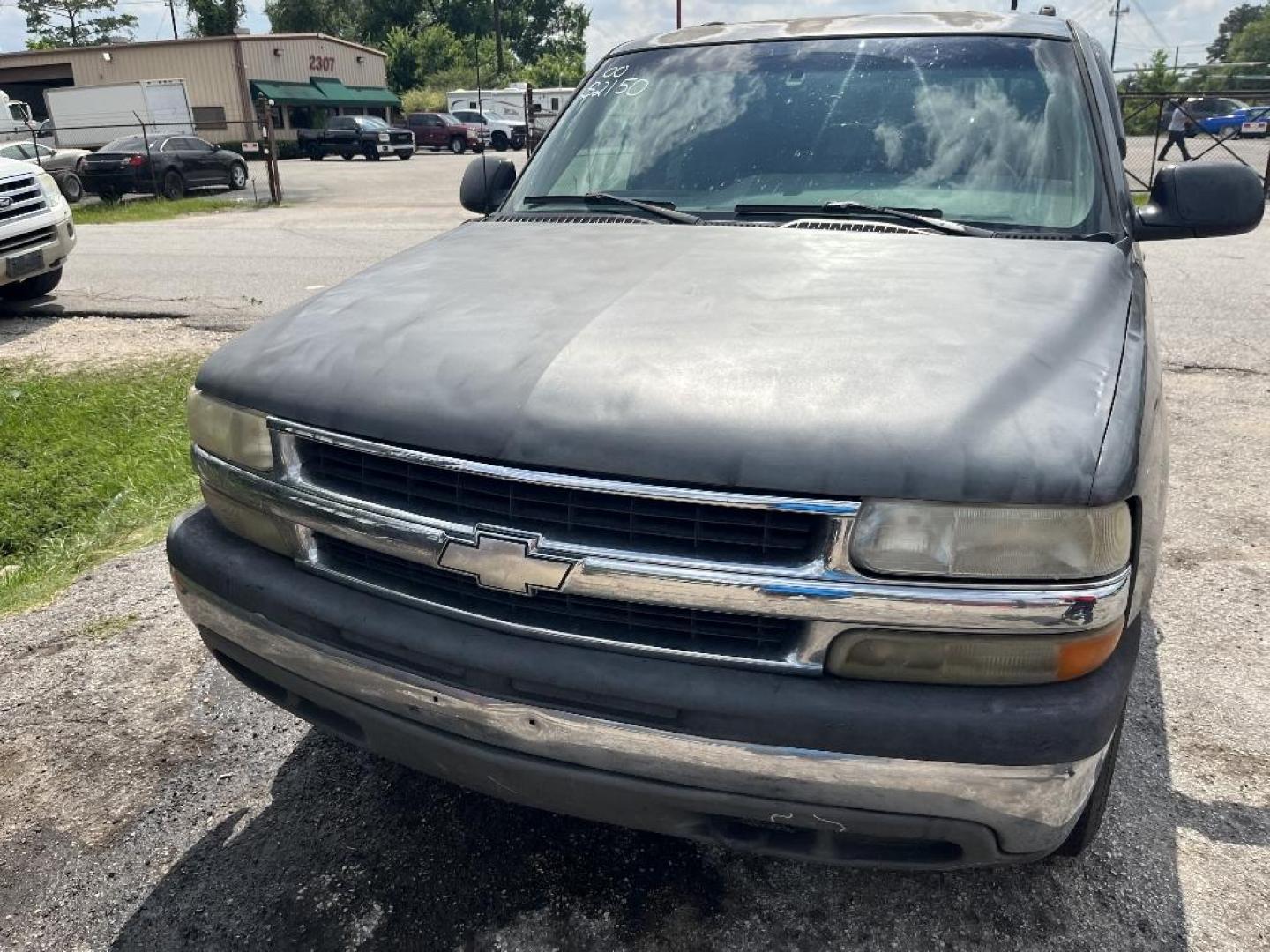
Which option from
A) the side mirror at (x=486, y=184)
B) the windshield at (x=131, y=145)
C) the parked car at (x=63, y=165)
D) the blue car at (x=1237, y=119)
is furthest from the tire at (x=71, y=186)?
the blue car at (x=1237, y=119)

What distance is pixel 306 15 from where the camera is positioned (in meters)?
71.5

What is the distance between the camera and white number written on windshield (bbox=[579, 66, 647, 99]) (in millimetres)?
3545

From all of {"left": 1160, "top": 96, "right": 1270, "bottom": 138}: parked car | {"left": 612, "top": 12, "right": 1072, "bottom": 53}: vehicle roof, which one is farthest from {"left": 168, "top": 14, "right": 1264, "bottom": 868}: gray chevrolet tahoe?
{"left": 1160, "top": 96, "right": 1270, "bottom": 138}: parked car

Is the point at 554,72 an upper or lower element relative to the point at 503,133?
upper

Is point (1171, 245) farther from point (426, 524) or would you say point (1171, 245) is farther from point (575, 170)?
point (426, 524)

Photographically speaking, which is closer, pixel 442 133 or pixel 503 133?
pixel 442 133

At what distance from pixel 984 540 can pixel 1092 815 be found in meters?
0.90

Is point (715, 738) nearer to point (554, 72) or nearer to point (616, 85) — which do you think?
point (616, 85)

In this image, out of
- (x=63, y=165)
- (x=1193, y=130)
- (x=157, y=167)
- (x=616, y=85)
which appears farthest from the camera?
(x=157, y=167)

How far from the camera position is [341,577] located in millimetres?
2104

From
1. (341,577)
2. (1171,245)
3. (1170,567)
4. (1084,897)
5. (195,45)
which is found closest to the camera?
(341,577)

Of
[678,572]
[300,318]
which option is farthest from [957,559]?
[300,318]

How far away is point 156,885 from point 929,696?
186 cm

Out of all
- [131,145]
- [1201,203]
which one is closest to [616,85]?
[1201,203]
